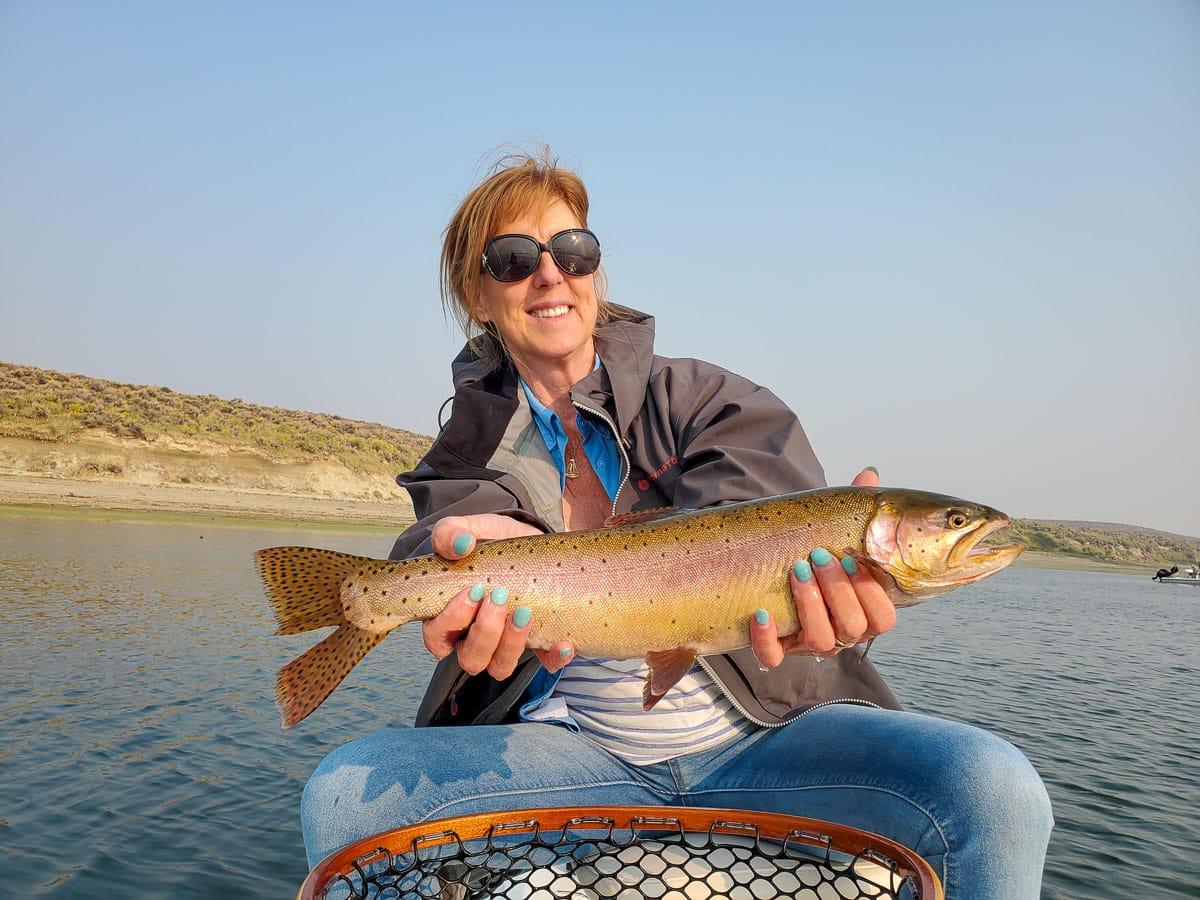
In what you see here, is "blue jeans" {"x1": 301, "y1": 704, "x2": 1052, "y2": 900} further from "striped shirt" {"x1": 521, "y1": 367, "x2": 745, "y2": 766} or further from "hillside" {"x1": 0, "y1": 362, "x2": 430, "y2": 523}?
"hillside" {"x1": 0, "y1": 362, "x2": 430, "y2": 523}

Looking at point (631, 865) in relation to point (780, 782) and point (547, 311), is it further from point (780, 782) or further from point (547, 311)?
point (547, 311)

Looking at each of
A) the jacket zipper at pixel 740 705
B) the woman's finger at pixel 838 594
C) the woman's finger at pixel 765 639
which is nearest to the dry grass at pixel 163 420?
the jacket zipper at pixel 740 705

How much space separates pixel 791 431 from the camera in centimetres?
345

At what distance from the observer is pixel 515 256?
154 inches

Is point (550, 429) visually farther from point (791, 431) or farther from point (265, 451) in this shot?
point (265, 451)

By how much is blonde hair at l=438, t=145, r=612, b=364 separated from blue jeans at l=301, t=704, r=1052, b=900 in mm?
2050

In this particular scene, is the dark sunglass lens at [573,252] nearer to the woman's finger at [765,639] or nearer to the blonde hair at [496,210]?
the blonde hair at [496,210]

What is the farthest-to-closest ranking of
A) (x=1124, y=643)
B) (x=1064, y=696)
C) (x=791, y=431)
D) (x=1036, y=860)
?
(x=1124, y=643), (x=1064, y=696), (x=791, y=431), (x=1036, y=860)

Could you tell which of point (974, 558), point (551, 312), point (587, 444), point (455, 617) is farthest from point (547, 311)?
point (974, 558)

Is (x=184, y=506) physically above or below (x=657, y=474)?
below

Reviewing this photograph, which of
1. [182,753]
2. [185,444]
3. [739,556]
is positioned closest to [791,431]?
[739,556]

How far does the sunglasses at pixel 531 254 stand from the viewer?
154 inches

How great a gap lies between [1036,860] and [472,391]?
2.80 m

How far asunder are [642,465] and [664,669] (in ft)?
3.60
